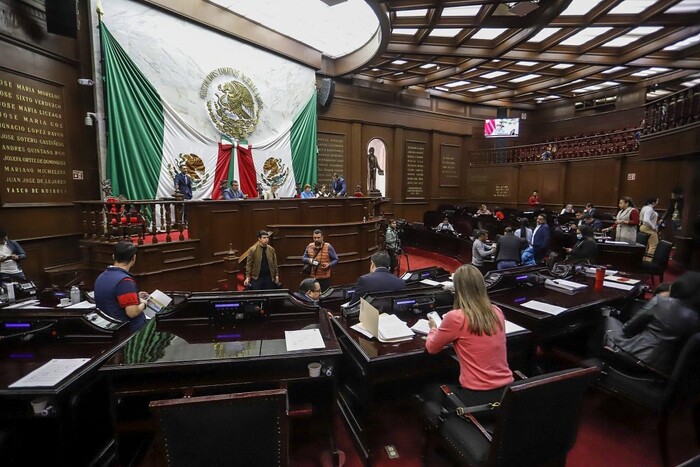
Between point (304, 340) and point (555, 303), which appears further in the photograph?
point (555, 303)

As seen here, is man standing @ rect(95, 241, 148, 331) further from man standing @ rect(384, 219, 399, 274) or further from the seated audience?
man standing @ rect(384, 219, 399, 274)

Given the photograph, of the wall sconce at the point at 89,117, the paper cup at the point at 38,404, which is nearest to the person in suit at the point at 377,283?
the paper cup at the point at 38,404

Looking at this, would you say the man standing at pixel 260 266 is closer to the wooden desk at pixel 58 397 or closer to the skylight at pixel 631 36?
the wooden desk at pixel 58 397

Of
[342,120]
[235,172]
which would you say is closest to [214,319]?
[235,172]

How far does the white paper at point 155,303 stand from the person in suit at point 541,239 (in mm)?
5735

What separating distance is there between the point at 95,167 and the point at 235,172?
2.81 meters

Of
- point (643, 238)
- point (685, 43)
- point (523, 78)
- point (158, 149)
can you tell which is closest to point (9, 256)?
point (158, 149)

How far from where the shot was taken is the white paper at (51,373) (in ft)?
6.06

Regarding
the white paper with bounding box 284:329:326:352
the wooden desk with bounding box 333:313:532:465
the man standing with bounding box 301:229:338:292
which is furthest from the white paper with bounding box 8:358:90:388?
the man standing with bounding box 301:229:338:292

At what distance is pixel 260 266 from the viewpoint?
5.16 m

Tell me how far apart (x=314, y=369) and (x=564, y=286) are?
284 cm

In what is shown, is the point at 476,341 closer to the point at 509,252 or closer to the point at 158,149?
the point at 509,252

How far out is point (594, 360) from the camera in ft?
9.02

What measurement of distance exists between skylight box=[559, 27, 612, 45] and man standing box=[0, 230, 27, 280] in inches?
450
